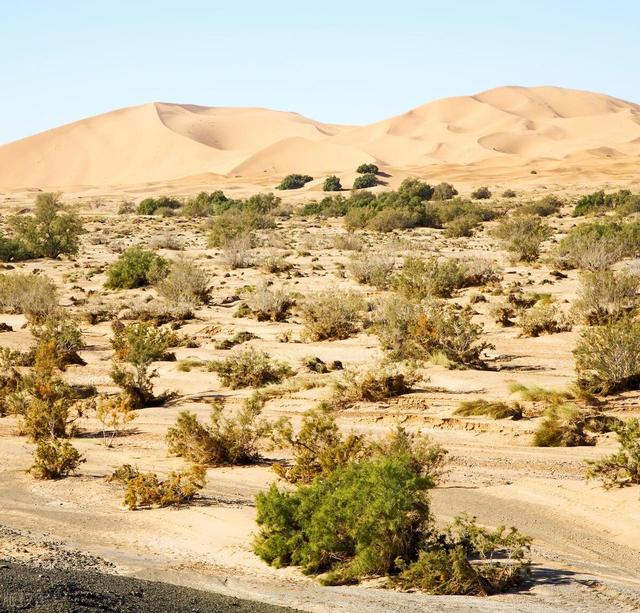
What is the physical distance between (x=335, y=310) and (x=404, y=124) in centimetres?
12563

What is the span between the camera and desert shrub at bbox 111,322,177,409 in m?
15.2

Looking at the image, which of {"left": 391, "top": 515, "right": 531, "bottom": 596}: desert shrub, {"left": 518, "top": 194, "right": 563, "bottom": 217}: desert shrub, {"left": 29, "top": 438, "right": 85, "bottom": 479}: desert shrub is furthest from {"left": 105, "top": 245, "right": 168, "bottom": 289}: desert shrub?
{"left": 518, "top": 194, "right": 563, "bottom": 217}: desert shrub

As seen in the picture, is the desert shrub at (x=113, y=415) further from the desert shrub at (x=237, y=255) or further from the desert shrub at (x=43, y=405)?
the desert shrub at (x=237, y=255)

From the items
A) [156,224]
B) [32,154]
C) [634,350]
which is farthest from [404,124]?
[634,350]

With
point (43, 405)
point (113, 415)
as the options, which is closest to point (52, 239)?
point (43, 405)

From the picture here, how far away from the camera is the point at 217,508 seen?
10000 mm

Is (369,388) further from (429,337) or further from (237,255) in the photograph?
(237,255)

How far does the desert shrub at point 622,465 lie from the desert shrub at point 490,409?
264 cm

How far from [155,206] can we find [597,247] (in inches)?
1486

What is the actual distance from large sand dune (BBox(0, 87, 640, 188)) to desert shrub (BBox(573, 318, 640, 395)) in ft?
237

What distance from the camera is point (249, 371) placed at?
1600cm

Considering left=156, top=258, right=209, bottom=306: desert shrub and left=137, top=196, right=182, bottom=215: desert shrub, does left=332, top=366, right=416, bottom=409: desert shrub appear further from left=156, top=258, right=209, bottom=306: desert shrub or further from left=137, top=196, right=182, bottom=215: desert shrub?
left=137, top=196, right=182, bottom=215: desert shrub

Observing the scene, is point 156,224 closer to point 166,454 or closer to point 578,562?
point 166,454

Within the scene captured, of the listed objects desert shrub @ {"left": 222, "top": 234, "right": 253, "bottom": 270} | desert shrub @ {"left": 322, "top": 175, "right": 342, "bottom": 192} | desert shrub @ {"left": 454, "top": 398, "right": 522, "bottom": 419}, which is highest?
desert shrub @ {"left": 322, "top": 175, "right": 342, "bottom": 192}
